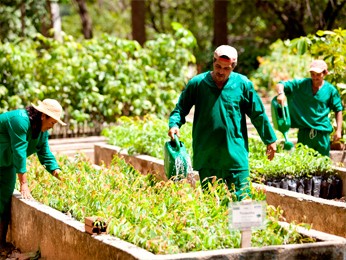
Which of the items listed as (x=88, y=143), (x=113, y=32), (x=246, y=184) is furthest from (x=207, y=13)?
(x=246, y=184)

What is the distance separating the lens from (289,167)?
1064 cm

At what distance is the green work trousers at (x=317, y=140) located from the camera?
11.7m

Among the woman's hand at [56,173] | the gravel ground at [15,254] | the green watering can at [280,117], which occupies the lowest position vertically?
the gravel ground at [15,254]

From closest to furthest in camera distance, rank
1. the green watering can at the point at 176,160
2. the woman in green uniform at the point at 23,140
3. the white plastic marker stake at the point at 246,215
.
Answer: the white plastic marker stake at the point at 246,215 < the green watering can at the point at 176,160 < the woman in green uniform at the point at 23,140

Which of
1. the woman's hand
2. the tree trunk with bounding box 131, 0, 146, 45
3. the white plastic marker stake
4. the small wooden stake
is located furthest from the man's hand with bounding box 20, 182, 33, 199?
the tree trunk with bounding box 131, 0, 146, 45

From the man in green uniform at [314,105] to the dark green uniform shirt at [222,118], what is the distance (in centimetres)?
292

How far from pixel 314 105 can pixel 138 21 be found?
13856 mm

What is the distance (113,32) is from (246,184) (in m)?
31.5

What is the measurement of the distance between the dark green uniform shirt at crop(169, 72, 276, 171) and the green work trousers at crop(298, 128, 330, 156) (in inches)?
123

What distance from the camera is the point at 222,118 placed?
27.9ft

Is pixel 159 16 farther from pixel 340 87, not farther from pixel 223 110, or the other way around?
pixel 223 110

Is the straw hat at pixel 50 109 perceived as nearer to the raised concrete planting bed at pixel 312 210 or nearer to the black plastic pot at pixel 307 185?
the raised concrete planting bed at pixel 312 210

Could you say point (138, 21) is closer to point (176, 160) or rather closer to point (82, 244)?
point (176, 160)

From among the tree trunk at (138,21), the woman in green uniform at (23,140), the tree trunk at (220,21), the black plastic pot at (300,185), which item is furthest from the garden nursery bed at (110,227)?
the tree trunk at (220,21)
